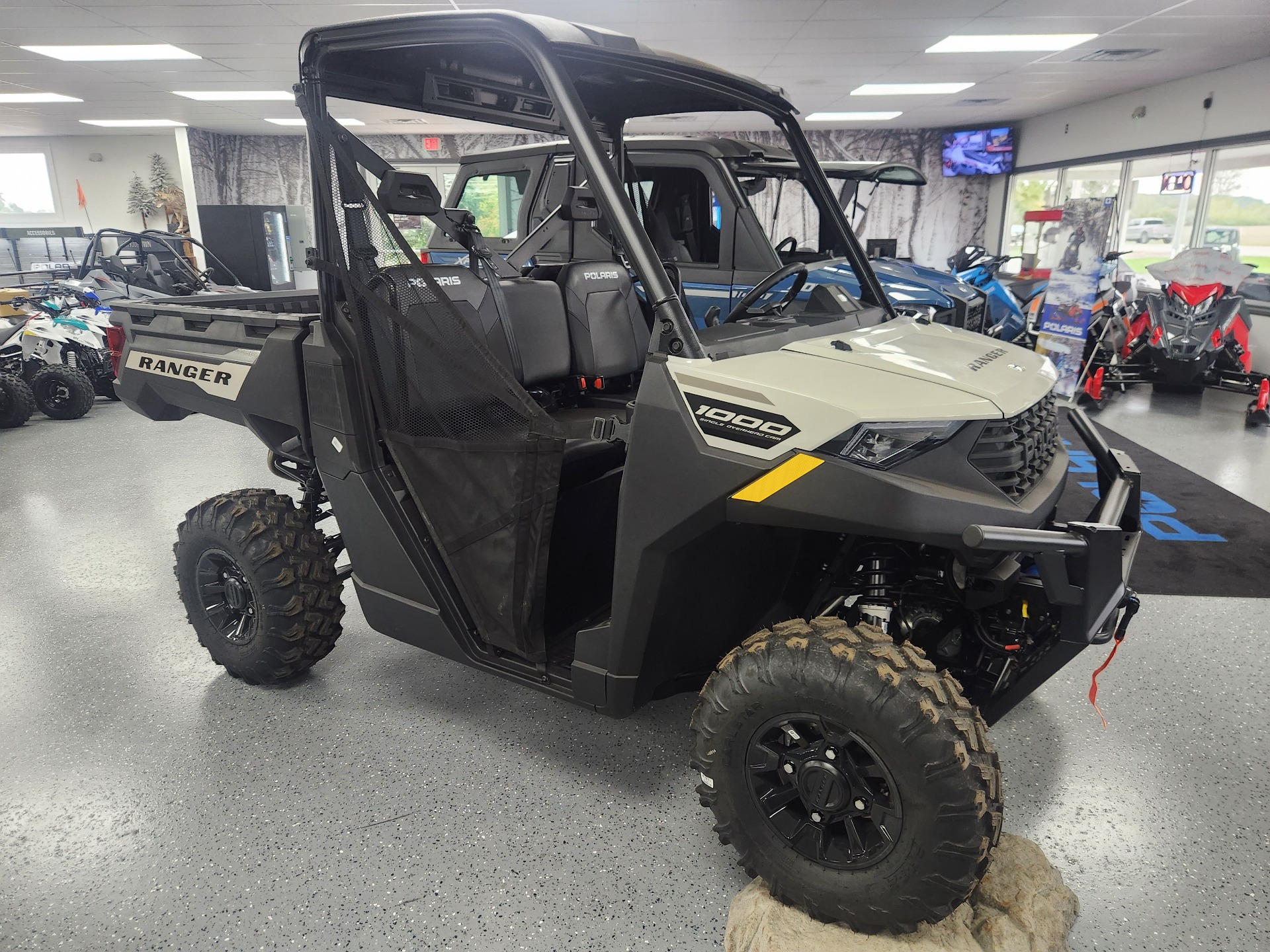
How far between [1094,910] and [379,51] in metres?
2.54

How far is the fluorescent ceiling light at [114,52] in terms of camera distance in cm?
864

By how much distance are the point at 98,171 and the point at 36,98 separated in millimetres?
4900

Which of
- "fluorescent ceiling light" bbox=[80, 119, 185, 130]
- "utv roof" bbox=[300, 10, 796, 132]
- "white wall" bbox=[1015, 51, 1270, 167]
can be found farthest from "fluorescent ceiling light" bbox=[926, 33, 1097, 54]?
"fluorescent ceiling light" bbox=[80, 119, 185, 130]

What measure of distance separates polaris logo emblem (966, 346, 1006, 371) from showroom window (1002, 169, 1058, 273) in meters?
13.8

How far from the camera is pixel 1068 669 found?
2.75m

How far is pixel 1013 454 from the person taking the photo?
1.59 m

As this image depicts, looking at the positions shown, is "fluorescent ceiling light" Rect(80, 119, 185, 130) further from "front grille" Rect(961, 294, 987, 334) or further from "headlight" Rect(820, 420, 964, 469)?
"headlight" Rect(820, 420, 964, 469)

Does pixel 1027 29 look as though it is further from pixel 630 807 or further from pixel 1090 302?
pixel 630 807

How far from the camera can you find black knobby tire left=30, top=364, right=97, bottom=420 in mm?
6734

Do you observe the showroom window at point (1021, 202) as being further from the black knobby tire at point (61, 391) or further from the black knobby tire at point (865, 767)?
the black knobby tire at point (865, 767)

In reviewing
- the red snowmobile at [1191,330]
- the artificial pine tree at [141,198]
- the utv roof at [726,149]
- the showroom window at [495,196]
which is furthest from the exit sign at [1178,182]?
the artificial pine tree at [141,198]

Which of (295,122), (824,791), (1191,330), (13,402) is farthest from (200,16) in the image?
(1191,330)

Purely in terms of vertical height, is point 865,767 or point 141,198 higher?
point 141,198

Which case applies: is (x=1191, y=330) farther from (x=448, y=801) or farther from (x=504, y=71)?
(x=448, y=801)
